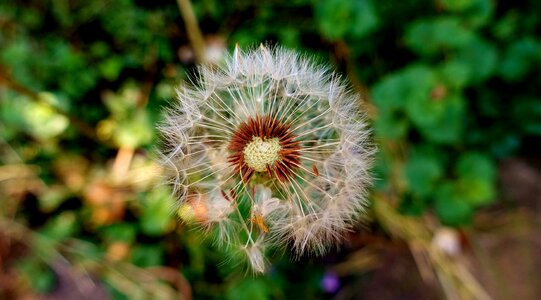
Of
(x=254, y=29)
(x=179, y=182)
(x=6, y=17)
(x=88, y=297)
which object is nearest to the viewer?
(x=179, y=182)

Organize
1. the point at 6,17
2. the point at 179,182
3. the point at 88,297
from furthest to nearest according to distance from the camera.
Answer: the point at 88,297 → the point at 6,17 → the point at 179,182

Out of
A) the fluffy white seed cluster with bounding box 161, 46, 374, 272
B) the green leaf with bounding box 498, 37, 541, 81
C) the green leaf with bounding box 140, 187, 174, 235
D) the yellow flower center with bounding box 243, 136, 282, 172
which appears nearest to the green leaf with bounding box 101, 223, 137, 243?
the green leaf with bounding box 140, 187, 174, 235

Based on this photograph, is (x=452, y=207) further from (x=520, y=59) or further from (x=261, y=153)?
(x=261, y=153)

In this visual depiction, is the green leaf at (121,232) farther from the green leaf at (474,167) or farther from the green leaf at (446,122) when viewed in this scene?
the green leaf at (474,167)

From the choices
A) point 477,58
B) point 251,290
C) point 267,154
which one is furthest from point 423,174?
point 267,154

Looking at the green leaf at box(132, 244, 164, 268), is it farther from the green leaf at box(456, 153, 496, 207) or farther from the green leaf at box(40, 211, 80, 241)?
the green leaf at box(456, 153, 496, 207)

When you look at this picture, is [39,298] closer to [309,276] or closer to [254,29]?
[309,276]

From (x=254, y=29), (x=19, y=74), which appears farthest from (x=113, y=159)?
(x=254, y=29)
